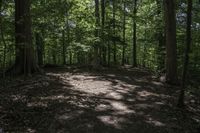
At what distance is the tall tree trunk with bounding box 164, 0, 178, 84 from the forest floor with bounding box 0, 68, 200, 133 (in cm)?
169

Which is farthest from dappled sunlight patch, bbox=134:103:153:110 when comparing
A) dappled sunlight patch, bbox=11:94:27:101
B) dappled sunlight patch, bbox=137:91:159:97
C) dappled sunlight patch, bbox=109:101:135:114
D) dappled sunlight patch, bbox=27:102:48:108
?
dappled sunlight patch, bbox=11:94:27:101

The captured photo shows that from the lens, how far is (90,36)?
21.0 metres

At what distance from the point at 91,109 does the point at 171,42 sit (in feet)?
24.0

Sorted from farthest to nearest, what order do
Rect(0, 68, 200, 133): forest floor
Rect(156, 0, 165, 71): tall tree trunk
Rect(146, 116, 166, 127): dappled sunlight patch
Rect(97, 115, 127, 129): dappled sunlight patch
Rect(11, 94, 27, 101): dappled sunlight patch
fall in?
Rect(156, 0, 165, 71): tall tree trunk < Rect(11, 94, 27, 101): dappled sunlight patch < Rect(146, 116, 166, 127): dappled sunlight patch < Rect(97, 115, 127, 129): dappled sunlight patch < Rect(0, 68, 200, 133): forest floor

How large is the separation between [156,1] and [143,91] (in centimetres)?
1235

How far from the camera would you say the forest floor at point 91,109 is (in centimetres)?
739

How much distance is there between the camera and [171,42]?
14.4 meters

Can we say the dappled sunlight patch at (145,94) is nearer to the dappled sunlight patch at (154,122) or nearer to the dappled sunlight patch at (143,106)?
the dappled sunlight patch at (143,106)

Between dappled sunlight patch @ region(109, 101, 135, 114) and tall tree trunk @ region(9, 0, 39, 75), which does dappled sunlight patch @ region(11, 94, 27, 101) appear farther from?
tall tree trunk @ region(9, 0, 39, 75)

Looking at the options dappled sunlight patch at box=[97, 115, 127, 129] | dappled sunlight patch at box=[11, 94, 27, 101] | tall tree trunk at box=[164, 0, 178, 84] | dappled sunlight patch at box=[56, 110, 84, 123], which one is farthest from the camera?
tall tree trunk at box=[164, 0, 178, 84]

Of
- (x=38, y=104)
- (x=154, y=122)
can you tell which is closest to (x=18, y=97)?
(x=38, y=104)

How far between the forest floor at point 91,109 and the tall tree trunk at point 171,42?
169 cm

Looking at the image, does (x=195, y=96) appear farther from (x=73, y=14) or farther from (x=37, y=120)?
(x=73, y=14)

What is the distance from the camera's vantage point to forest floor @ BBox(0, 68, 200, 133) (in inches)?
291
